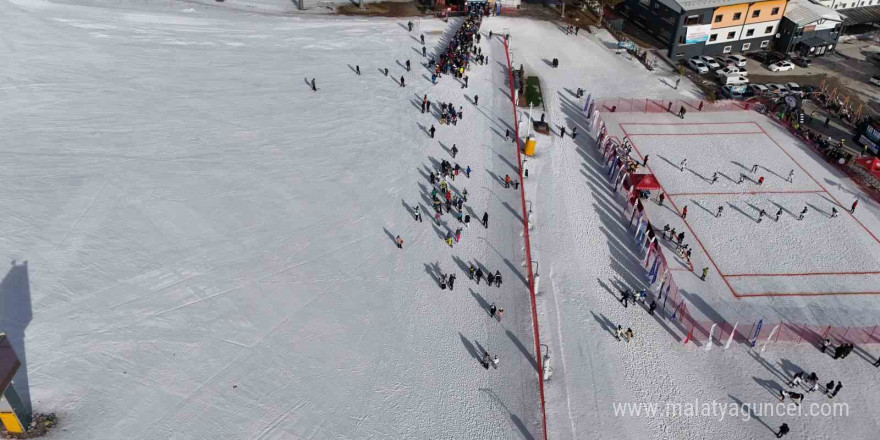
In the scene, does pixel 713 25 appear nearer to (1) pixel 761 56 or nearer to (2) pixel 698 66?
(2) pixel 698 66

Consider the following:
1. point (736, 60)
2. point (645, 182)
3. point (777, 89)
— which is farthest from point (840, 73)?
point (645, 182)

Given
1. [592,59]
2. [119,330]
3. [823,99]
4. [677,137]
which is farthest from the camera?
[592,59]

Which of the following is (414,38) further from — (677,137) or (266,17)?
(677,137)

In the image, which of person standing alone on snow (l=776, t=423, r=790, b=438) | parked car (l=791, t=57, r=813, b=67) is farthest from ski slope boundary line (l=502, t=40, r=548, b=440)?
parked car (l=791, t=57, r=813, b=67)

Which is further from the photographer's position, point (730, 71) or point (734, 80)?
point (730, 71)

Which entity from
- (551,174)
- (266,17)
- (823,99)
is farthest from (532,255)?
(266,17)

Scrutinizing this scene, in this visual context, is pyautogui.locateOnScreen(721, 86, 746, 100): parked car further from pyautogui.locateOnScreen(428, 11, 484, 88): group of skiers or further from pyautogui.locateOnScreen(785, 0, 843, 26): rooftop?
pyautogui.locateOnScreen(428, 11, 484, 88): group of skiers

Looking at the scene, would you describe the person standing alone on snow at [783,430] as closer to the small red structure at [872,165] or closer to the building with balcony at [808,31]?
the small red structure at [872,165]
